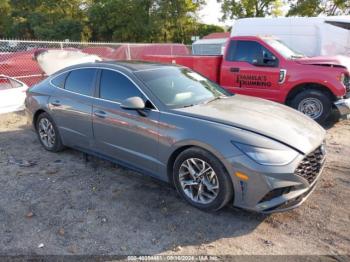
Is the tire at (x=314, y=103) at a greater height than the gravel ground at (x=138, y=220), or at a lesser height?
greater

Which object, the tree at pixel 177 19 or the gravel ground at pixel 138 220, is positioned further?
the tree at pixel 177 19

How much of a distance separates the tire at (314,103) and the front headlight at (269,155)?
4.32 m

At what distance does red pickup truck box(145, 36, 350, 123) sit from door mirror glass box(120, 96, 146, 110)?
444cm

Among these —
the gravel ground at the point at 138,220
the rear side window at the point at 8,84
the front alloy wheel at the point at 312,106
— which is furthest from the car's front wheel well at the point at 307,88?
the rear side window at the point at 8,84

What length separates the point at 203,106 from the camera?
423cm

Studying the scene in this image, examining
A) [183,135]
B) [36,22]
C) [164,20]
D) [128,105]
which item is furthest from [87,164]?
[36,22]

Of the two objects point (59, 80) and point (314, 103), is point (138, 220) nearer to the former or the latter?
point (59, 80)

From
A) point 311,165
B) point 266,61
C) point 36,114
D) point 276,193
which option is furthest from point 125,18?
point 276,193

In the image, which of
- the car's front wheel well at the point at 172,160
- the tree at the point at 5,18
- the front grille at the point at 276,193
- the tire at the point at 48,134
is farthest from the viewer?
the tree at the point at 5,18

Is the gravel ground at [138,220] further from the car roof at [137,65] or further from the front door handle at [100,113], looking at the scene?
the car roof at [137,65]

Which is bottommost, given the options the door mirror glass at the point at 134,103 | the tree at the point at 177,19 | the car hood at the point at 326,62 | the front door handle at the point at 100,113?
the front door handle at the point at 100,113

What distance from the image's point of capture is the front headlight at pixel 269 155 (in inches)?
131

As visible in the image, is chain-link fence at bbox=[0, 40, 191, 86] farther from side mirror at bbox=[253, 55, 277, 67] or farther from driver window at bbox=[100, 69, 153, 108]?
driver window at bbox=[100, 69, 153, 108]

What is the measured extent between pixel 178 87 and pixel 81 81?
155 centimetres
